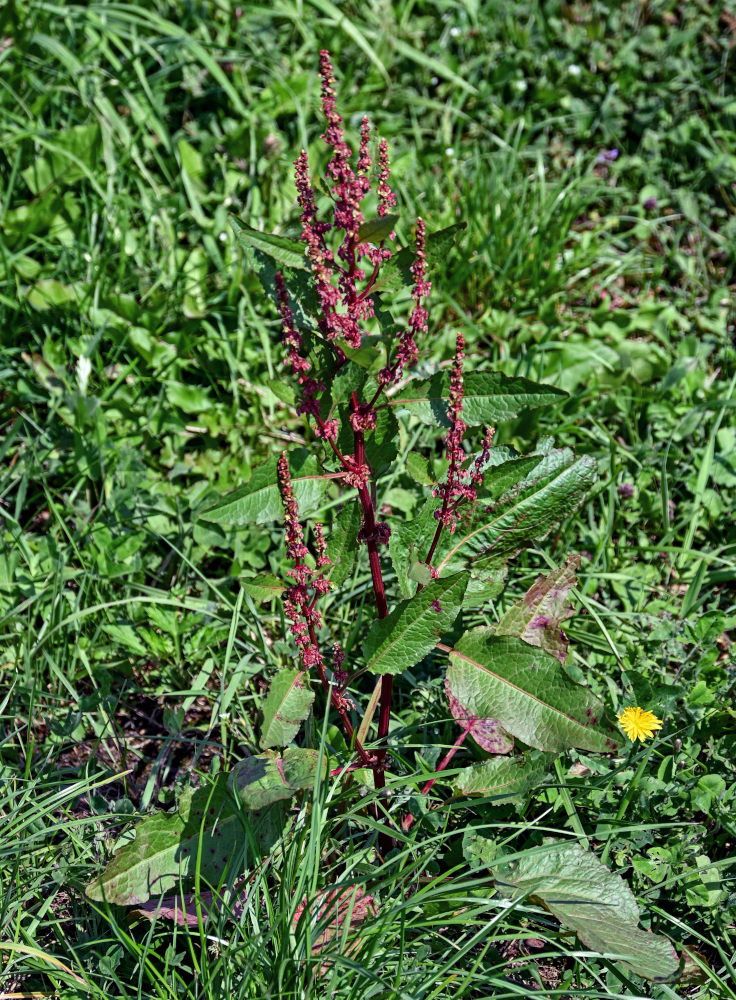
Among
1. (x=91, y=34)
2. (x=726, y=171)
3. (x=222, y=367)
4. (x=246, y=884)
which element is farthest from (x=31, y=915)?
(x=726, y=171)

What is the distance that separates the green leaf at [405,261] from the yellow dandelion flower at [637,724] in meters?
1.17

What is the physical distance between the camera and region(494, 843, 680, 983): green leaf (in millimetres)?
1786

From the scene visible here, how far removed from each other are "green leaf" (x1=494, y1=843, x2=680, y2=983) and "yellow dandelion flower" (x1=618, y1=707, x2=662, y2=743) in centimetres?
35

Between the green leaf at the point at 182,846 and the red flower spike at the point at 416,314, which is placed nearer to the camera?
the red flower spike at the point at 416,314

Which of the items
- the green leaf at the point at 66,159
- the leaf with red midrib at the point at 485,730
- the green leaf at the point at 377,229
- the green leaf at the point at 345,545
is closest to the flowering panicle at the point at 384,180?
the green leaf at the point at 377,229

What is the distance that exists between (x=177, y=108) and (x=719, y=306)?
248cm

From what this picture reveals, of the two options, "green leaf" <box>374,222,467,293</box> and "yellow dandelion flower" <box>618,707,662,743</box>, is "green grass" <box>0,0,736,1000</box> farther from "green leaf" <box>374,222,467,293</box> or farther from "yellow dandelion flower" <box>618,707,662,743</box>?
"green leaf" <box>374,222,467,293</box>

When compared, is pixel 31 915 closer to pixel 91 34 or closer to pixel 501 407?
pixel 501 407

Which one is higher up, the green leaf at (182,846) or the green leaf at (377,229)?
the green leaf at (377,229)

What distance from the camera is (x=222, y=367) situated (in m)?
3.39

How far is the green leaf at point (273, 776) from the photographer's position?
1.78m

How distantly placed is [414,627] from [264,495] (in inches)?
17.3

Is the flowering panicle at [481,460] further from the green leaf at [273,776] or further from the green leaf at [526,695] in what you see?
the green leaf at [273,776]

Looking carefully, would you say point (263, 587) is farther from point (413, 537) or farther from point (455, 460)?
point (455, 460)
